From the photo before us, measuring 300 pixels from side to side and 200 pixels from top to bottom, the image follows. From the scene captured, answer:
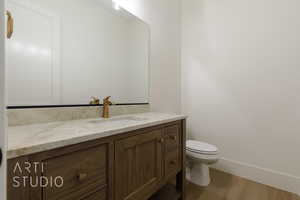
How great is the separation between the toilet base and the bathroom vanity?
0.63 metres

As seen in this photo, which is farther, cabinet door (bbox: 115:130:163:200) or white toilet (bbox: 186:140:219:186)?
white toilet (bbox: 186:140:219:186)

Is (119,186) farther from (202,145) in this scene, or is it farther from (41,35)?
(202,145)

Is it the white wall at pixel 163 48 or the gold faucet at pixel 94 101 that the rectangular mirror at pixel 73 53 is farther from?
the white wall at pixel 163 48

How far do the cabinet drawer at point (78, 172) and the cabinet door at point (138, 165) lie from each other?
93mm

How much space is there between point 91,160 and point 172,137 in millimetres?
734

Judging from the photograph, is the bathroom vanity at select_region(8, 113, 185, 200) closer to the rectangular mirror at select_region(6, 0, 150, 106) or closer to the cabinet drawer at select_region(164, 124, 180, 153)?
the cabinet drawer at select_region(164, 124, 180, 153)

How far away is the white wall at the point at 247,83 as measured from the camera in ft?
5.01

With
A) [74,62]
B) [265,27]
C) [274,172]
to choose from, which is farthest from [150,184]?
[265,27]

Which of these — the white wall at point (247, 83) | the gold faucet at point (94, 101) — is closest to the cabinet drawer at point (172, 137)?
the gold faucet at point (94, 101)

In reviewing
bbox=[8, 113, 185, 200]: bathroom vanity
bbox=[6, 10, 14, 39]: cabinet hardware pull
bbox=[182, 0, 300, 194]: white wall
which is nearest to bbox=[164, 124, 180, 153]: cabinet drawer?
bbox=[8, 113, 185, 200]: bathroom vanity

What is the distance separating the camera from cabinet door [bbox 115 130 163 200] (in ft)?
2.57

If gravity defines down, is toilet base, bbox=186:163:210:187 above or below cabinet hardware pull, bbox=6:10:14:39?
below

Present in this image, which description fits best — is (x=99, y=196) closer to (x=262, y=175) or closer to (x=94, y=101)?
(x=94, y=101)

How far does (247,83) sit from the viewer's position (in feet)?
5.83
